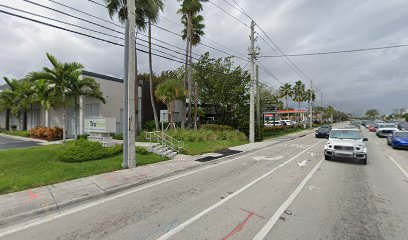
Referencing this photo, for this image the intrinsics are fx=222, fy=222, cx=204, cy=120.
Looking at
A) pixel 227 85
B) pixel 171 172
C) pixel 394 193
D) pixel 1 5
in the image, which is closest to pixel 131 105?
pixel 171 172

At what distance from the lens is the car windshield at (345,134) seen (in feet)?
37.5

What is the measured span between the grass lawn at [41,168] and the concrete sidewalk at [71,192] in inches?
19.5

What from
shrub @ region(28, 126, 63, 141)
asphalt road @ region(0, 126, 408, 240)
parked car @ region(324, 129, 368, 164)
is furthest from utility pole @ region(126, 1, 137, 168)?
shrub @ region(28, 126, 63, 141)

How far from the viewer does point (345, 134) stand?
1184 centimetres

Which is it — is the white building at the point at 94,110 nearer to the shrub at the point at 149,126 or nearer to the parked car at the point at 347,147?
Result: the shrub at the point at 149,126

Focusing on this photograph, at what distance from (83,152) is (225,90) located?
18.8 m

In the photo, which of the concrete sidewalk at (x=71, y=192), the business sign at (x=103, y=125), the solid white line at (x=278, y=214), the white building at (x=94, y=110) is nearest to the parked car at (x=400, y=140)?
the solid white line at (x=278, y=214)

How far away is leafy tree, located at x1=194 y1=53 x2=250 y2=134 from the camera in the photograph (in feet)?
86.3

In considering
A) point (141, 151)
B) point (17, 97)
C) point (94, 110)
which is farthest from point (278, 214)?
point (17, 97)

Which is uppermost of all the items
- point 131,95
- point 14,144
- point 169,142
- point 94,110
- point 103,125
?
point 131,95

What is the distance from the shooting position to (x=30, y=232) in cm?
428

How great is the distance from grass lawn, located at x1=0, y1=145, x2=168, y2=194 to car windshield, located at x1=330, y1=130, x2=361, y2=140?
9.31 m

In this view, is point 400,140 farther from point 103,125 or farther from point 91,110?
point 91,110

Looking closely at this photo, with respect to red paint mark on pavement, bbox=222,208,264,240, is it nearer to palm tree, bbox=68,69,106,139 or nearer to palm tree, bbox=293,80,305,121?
palm tree, bbox=68,69,106,139
